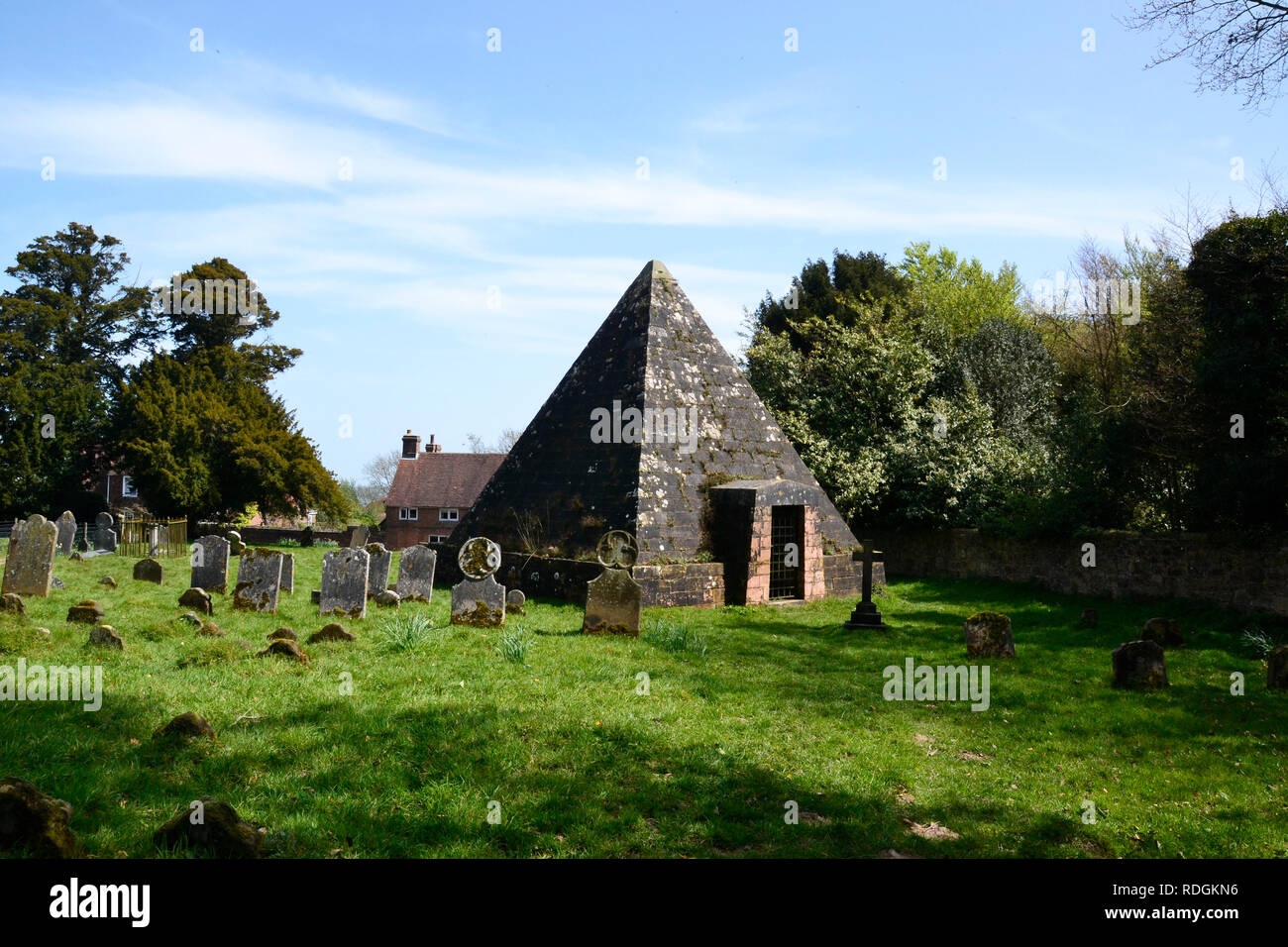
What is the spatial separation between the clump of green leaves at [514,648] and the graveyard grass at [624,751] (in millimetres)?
29

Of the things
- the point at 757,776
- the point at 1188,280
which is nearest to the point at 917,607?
the point at 1188,280

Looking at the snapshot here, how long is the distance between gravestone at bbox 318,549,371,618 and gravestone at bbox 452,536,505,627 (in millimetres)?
1381

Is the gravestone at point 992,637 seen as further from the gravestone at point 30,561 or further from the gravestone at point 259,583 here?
the gravestone at point 30,561

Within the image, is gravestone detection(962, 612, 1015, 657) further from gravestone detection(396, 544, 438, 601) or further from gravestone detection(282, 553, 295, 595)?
gravestone detection(282, 553, 295, 595)

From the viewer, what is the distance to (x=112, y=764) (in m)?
5.15

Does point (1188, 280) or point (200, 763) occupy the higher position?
point (1188, 280)

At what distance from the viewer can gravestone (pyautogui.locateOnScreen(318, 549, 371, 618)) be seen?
11.5 metres

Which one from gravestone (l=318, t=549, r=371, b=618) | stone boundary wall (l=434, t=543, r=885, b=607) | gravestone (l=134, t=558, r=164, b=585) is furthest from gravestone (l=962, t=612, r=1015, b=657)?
gravestone (l=134, t=558, r=164, b=585)

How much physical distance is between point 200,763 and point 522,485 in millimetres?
12363

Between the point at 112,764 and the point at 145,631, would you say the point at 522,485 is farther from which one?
the point at 112,764

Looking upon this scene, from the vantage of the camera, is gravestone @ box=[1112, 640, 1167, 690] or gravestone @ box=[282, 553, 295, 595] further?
gravestone @ box=[282, 553, 295, 595]

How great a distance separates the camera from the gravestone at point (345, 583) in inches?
454

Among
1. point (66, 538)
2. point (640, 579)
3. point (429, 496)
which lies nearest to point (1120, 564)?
point (640, 579)

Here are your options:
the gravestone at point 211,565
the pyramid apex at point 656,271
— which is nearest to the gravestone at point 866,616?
the pyramid apex at point 656,271
